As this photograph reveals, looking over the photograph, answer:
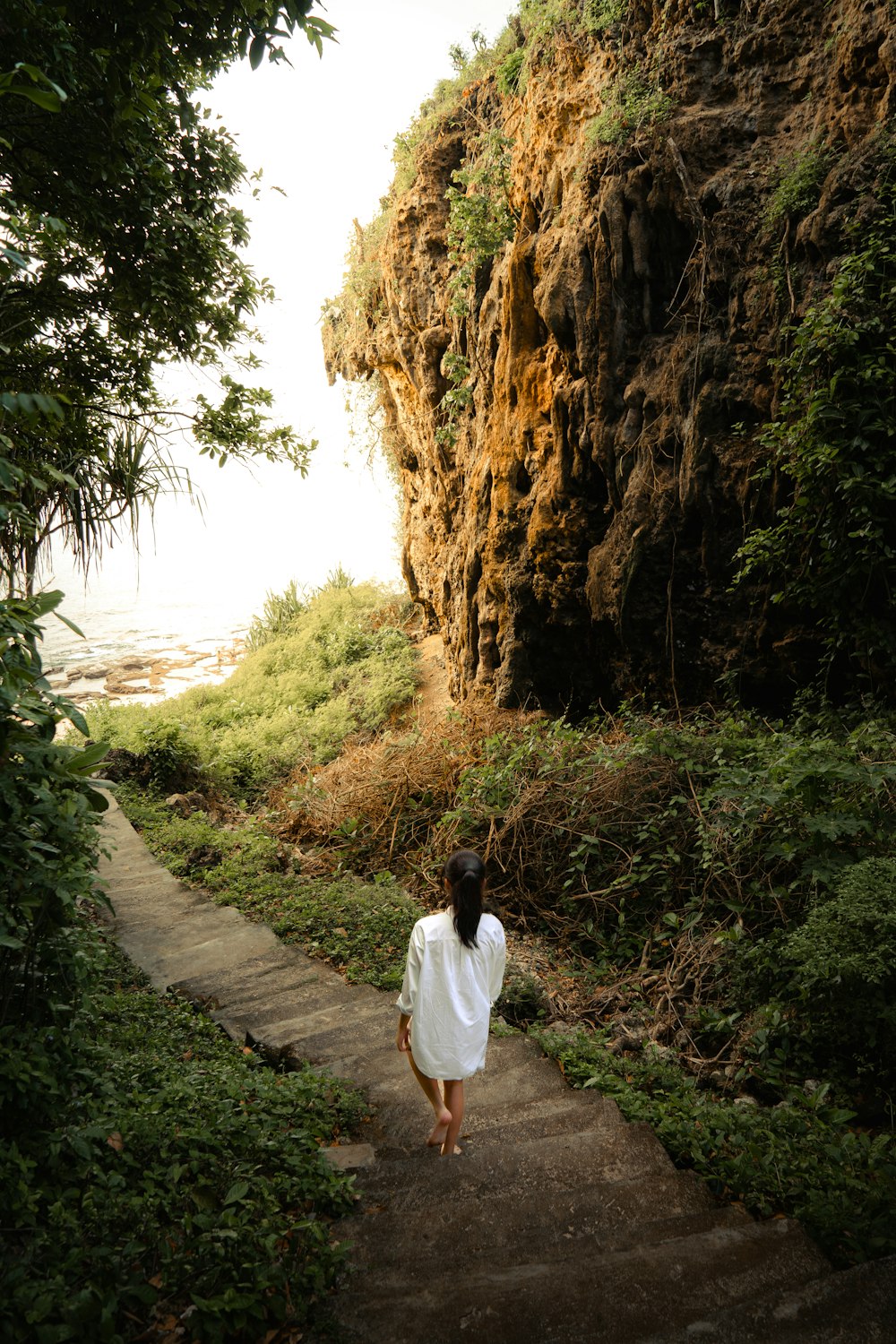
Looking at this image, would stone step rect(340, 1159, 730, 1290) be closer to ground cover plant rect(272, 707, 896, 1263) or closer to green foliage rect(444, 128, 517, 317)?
ground cover plant rect(272, 707, 896, 1263)

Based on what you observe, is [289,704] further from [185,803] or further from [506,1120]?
[506,1120]

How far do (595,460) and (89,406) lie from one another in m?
4.50

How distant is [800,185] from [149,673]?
15.8 m

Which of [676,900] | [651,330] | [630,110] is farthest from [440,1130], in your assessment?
[630,110]

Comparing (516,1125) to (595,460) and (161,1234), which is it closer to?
(161,1234)

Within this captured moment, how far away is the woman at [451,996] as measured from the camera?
9.79 ft

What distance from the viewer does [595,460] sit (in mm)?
7363

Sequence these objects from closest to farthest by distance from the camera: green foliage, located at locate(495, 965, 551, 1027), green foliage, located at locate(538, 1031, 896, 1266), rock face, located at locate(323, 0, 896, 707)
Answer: green foliage, located at locate(538, 1031, 896, 1266) < green foliage, located at locate(495, 965, 551, 1027) < rock face, located at locate(323, 0, 896, 707)

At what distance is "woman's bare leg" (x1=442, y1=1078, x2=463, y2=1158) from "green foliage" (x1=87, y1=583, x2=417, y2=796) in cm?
706

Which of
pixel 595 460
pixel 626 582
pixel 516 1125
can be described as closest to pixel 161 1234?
pixel 516 1125

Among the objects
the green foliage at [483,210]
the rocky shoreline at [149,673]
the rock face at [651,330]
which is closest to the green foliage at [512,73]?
the rock face at [651,330]

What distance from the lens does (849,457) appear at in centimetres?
510

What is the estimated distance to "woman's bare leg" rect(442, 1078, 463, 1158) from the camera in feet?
9.78

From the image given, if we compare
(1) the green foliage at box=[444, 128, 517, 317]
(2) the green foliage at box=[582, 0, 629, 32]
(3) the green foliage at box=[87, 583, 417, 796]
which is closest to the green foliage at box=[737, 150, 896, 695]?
(2) the green foliage at box=[582, 0, 629, 32]
